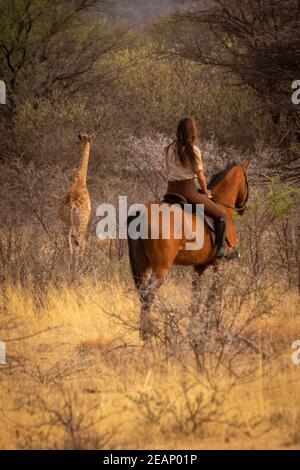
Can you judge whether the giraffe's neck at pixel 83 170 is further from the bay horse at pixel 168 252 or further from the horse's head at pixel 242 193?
the bay horse at pixel 168 252

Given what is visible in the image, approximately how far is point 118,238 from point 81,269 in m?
1.89

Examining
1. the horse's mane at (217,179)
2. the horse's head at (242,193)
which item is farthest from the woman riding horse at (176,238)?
the horse's head at (242,193)

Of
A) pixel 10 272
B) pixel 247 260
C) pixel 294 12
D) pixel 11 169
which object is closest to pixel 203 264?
pixel 247 260

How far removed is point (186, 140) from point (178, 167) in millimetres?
265

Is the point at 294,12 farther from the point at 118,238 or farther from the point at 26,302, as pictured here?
the point at 26,302

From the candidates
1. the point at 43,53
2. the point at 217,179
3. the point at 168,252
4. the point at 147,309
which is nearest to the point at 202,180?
the point at 217,179

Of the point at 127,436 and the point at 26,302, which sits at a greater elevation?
the point at 26,302

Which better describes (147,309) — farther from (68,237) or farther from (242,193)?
(68,237)

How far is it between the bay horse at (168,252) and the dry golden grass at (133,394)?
270mm

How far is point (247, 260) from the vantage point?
1006 cm

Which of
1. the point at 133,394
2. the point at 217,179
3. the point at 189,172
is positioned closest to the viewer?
the point at 133,394

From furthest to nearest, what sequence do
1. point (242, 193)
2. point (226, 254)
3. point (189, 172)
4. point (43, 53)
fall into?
1. point (43, 53)
2. point (242, 193)
3. point (226, 254)
4. point (189, 172)

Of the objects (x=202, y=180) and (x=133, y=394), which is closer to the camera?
(x=133, y=394)

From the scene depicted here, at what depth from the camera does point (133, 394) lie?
634 centimetres
